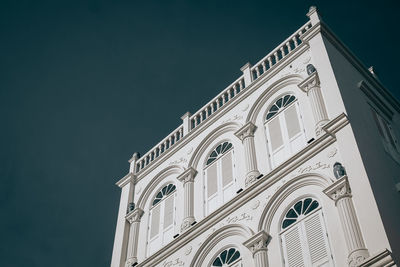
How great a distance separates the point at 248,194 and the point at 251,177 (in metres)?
Result: 0.85

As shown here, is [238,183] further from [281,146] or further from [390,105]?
[390,105]

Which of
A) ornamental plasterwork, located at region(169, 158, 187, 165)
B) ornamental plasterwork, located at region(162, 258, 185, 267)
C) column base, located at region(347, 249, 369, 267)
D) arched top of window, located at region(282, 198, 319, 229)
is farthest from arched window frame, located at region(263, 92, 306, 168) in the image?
column base, located at region(347, 249, 369, 267)

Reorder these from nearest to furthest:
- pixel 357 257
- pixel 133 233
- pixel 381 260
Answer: pixel 381 260
pixel 357 257
pixel 133 233

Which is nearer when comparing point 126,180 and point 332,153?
point 332,153

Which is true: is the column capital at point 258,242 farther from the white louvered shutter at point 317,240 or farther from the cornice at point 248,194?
the cornice at point 248,194

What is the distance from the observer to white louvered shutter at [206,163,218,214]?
24.3 metres

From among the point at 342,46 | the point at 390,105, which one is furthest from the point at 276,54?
the point at 390,105

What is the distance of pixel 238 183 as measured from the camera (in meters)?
23.8

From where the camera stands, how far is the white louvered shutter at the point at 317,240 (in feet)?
59.7

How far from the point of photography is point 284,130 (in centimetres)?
2352

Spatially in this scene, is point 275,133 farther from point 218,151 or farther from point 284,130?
point 218,151

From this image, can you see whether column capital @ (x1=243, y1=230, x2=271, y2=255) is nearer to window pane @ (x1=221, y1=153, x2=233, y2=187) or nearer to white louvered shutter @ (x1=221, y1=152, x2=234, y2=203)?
white louvered shutter @ (x1=221, y1=152, x2=234, y2=203)

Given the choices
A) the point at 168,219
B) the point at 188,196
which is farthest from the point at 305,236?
the point at 168,219

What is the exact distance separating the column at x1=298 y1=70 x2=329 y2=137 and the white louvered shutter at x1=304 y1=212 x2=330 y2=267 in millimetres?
3546
